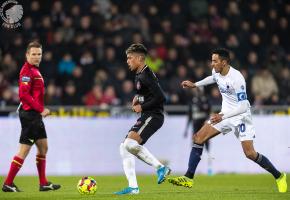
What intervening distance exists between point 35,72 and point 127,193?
2577 millimetres

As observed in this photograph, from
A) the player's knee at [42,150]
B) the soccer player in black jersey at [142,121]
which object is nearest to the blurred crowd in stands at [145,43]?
the player's knee at [42,150]

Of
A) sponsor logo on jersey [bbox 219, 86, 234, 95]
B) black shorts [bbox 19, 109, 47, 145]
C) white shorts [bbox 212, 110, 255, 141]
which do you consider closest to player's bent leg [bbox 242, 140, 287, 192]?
white shorts [bbox 212, 110, 255, 141]

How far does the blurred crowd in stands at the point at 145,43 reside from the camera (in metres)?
20.1

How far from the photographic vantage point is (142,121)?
1170cm

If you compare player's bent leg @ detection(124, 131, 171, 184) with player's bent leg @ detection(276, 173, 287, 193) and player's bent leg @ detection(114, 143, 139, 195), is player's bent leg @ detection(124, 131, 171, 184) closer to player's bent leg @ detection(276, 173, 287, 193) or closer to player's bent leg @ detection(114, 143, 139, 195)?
player's bent leg @ detection(114, 143, 139, 195)

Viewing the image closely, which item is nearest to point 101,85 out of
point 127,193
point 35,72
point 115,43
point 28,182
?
point 115,43

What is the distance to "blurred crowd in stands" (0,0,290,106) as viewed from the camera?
20.1 metres

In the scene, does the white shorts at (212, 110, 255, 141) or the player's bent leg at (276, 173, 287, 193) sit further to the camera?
the white shorts at (212, 110, 255, 141)

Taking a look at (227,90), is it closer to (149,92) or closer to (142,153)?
(149,92)

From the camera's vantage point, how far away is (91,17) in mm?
21406

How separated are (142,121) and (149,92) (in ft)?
1.44

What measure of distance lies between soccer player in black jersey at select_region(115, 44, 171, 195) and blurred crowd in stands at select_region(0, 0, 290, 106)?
316 inches

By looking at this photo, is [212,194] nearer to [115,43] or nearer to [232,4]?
[115,43]

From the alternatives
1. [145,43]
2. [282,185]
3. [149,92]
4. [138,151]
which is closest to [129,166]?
[138,151]
